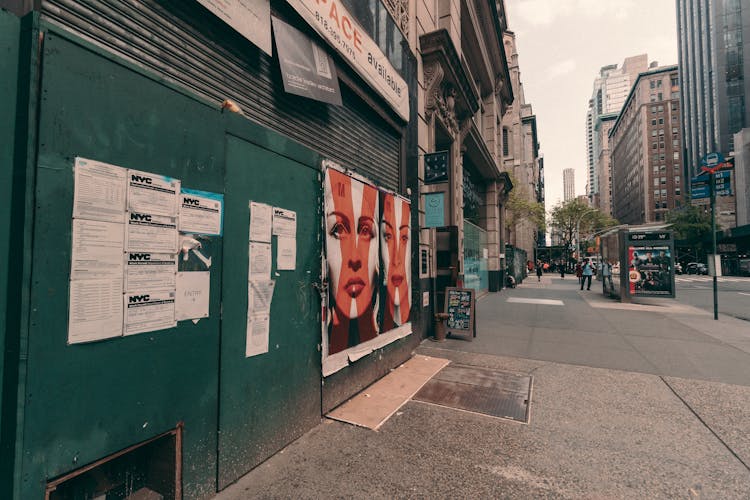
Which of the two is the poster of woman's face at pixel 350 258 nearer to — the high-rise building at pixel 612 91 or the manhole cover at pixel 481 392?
the manhole cover at pixel 481 392

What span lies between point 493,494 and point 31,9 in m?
4.33

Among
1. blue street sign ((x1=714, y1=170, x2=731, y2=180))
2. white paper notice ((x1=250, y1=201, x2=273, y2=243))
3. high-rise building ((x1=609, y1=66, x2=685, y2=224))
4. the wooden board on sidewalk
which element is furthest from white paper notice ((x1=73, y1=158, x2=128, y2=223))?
high-rise building ((x1=609, y1=66, x2=685, y2=224))

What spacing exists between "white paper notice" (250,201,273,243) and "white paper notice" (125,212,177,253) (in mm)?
707

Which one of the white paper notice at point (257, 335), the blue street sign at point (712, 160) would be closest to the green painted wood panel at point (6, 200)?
the white paper notice at point (257, 335)

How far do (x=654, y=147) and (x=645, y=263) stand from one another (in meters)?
104

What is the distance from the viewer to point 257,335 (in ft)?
9.80

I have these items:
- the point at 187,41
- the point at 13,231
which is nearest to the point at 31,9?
the point at 187,41

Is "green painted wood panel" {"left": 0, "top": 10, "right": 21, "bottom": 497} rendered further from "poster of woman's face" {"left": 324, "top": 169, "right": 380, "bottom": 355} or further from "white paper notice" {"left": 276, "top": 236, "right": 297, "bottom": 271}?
"poster of woman's face" {"left": 324, "top": 169, "right": 380, "bottom": 355}

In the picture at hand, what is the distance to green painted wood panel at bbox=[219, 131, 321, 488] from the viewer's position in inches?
108

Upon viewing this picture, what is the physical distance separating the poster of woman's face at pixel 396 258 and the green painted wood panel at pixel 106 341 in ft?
10.4

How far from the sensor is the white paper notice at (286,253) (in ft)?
10.7

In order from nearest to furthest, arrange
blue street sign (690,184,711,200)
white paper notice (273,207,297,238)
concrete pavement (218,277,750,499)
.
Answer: concrete pavement (218,277,750,499) < white paper notice (273,207,297,238) < blue street sign (690,184,711,200)

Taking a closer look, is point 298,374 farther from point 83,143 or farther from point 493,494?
point 83,143

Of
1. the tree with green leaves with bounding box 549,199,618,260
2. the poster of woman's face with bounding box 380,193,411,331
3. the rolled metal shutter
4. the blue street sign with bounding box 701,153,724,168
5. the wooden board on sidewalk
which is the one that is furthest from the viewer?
the tree with green leaves with bounding box 549,199,618,260
